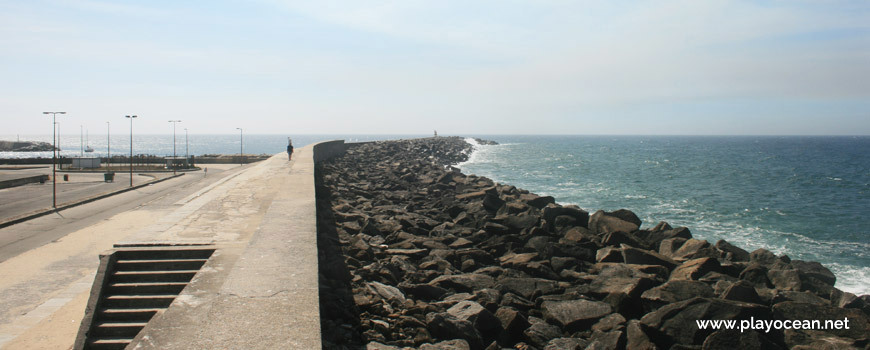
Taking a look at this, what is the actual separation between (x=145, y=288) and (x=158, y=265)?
37 cm

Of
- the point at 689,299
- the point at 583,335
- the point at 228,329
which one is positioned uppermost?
the point at 228,329

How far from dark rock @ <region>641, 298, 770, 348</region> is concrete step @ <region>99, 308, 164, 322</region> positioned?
206 inches

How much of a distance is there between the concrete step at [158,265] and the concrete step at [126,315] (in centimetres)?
60

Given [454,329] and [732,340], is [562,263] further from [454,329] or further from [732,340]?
[454,329]

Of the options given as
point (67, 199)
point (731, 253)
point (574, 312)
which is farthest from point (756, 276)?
point (67, 199)

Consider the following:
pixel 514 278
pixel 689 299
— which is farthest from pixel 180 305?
pixel 689 299

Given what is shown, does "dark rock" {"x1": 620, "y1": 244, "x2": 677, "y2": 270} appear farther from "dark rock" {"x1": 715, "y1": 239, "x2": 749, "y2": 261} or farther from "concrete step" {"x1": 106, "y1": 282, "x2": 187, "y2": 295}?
"concrete step" {"x1": 106, "y1": 282, "x2": 187, "y2": 295}

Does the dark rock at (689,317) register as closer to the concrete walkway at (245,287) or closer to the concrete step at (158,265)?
the concrete walkway at (245,287)

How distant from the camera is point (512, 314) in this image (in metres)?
5.46

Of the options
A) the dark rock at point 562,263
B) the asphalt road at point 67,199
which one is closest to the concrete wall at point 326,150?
the asphalt road at point 67,199

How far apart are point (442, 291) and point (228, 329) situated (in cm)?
339

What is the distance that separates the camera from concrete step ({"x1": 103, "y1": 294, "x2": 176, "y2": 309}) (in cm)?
524

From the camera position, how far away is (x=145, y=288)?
5367 mm

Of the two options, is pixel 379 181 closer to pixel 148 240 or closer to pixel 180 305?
pixel 148 240
